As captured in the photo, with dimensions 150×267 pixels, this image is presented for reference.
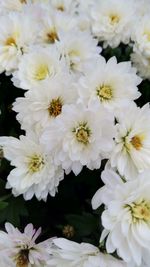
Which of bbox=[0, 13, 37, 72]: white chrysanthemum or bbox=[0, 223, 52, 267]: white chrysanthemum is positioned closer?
bbox=[0, 223, 52, 267]: white chrysanthemum

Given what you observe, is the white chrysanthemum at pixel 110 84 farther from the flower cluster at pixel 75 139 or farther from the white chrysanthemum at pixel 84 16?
the white chrysanthemum at pixel 84 16

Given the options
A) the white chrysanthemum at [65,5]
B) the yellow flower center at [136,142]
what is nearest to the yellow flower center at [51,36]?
the white chrysanthemum at [65,5]

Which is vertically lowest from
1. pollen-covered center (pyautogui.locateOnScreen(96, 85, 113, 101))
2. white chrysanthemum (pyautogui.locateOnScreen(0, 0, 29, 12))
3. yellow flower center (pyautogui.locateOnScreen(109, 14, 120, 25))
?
pollen-covered center (pyautogui.locateOnScreen(96, 85, 113, 101))

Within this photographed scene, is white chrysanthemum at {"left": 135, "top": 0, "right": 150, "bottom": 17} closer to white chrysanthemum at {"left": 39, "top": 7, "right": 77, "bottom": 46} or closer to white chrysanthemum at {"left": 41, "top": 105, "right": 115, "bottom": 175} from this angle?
white chrysanthemum at {"left": 39, "top": 7, "right": 77, "bottom": 46}

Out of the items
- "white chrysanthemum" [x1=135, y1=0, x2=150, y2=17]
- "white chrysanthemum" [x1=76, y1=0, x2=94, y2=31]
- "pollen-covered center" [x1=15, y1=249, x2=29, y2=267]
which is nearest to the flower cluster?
"pollen-covered center" [x1=15, y1=249, x2=29, y2=267]

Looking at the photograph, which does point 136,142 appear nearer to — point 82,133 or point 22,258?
point 82,133

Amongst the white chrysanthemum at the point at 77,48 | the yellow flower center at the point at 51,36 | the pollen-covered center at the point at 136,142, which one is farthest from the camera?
the yellow flower center at the point at 51,36
